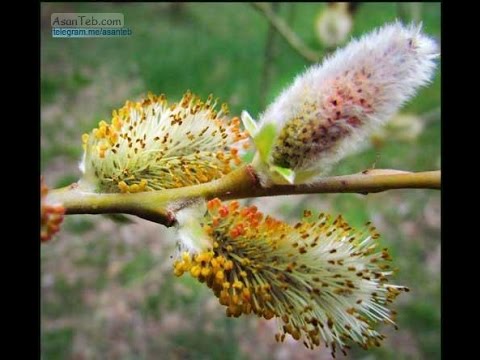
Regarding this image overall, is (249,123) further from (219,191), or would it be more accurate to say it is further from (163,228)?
(163,228)

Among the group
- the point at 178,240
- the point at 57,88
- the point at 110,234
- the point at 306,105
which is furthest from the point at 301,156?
the point at 57,88

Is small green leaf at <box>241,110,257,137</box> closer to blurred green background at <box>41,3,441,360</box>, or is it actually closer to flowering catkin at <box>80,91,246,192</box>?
flowering catkin at <box>80,91,246,192</box>

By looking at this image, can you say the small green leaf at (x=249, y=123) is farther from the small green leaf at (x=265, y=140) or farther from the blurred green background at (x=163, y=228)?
the blurred green background at (x=163, y=228)

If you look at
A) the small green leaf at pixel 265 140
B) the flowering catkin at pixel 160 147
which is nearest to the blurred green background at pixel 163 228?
the flowering catkin at pixel 160 147

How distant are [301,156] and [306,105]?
5 cm

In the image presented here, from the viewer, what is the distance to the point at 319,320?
2.43ft

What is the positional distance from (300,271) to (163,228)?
53.0 inches

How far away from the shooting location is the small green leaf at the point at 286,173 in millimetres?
682

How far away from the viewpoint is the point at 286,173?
0.69 m

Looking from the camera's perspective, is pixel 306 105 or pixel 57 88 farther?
pixel 57 88

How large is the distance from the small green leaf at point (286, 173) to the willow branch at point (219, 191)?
0.03 m

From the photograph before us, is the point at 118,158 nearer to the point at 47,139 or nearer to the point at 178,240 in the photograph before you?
the point at 178,240

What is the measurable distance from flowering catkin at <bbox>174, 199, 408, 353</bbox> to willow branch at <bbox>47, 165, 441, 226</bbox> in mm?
24

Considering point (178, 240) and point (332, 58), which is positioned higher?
point (332, 58)
